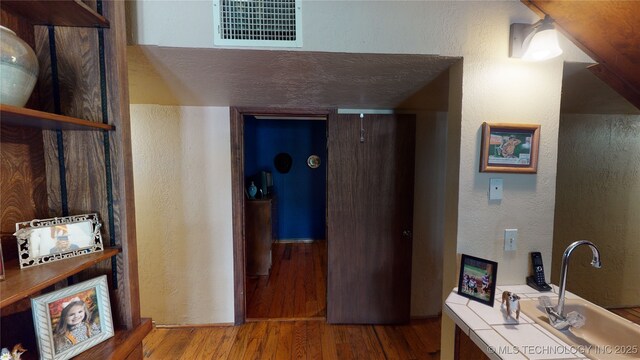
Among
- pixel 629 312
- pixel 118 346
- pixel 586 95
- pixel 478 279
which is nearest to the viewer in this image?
pixel 118 346

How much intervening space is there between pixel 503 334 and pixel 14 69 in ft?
5.74

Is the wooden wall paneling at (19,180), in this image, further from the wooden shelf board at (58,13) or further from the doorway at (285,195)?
the doorway at (285,195)

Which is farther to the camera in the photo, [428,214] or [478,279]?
[428,214]

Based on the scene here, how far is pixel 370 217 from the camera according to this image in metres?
2.10

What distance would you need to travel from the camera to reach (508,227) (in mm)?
1219

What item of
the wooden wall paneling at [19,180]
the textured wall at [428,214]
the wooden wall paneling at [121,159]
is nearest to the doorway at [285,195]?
the textured wall at [428,214]

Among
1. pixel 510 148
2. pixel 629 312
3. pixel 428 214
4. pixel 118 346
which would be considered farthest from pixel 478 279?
pixel 629 312

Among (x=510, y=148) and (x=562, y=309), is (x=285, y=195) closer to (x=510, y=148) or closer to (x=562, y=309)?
(x=510, y=148)

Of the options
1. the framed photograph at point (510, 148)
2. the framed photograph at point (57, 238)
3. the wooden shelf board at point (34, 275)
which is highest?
the framed photograph at point (510, 148)

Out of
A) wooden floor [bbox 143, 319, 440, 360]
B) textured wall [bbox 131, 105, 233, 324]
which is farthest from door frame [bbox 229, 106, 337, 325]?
wooden floor [bbox 143, 319, 440, 360]

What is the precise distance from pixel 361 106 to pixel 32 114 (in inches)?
70.8

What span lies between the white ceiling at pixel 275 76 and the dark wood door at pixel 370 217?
0.29m

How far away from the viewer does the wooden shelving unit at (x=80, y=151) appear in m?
0.80

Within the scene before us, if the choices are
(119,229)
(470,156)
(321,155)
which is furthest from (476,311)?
(321,155)
